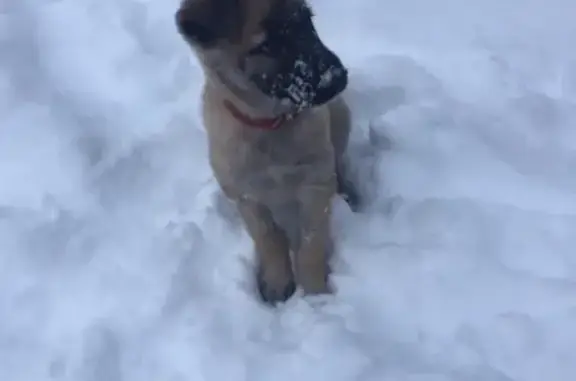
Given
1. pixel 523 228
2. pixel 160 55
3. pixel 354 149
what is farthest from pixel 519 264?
pixel 160 55

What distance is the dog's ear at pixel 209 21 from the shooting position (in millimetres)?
2326

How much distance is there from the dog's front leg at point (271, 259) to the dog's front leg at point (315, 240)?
5 cm

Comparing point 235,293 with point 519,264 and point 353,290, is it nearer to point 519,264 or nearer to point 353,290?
point 353,290

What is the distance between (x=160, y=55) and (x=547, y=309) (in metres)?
2.33

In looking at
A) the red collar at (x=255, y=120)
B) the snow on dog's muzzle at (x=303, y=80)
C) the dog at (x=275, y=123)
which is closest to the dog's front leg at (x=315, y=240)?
the dog at (x=275, y=123)

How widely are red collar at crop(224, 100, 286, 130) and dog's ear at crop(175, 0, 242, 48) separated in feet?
0.93

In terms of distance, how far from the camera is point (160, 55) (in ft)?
13.4

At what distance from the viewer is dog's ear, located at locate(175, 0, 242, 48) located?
91.6 inches

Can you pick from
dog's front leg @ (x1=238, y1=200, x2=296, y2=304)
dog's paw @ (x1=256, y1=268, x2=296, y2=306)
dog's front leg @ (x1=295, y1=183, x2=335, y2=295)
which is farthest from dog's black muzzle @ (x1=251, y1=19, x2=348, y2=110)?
dog's paw @ (x1=256, y1=268, x2=296, y2=306)

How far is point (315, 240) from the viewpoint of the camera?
2979 millimetres

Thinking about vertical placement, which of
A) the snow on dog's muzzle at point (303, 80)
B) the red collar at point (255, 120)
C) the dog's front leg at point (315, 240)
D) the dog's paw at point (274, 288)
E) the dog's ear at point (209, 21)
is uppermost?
the dog's ear at point (209, 21)

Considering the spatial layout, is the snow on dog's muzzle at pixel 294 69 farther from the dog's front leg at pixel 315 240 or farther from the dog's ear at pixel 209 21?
the dog's front leg at pixel 315 240

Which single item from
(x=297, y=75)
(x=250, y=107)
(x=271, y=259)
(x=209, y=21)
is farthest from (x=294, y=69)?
(x=271, y=259)

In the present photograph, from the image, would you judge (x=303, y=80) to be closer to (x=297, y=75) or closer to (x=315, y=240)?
(x=297, y=75)
